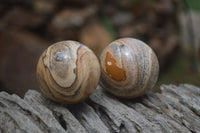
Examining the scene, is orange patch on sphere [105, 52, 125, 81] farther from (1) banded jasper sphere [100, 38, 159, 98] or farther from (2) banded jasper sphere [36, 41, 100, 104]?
(2) banded jasper sphere [36, 41, 100, 104]

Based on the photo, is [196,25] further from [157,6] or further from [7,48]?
[7,48]

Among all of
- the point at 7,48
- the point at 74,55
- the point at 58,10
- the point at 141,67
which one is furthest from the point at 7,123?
the point at 58,10

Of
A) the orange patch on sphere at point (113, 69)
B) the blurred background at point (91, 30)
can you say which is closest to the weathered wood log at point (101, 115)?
the orange patch on sphere at point (113, 69)

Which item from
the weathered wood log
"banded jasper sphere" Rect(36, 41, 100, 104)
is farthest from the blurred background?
"banded jasper sphere" Rect(36, 41, 100, 104)

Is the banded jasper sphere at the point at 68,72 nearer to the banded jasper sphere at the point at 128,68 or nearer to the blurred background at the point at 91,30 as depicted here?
the banded jasper sphere at the point at 128,68

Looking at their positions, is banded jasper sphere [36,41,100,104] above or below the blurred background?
below

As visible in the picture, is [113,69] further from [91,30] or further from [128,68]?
[91,30]
